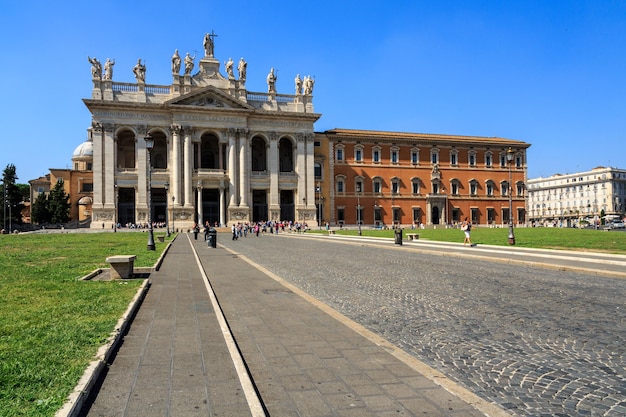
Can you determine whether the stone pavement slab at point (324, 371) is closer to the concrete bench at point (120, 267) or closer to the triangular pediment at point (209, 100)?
the concrete bench at point (120, 267)

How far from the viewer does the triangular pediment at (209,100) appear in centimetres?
5941

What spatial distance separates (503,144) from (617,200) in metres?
60.4

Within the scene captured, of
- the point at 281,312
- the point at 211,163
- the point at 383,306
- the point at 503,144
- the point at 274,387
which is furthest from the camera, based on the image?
the point at 503,144

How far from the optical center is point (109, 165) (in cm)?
5819

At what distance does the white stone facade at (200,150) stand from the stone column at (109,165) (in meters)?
0.11

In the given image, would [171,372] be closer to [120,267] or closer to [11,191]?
[120,267]

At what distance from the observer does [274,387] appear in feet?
15.0

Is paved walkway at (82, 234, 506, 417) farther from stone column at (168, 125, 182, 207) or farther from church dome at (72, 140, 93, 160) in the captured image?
church dome at (72, 140, 93, 160)

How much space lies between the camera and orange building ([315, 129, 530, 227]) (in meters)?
67.9

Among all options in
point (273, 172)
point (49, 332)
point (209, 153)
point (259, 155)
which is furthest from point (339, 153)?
point (49, 332)

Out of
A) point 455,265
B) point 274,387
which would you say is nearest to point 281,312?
point 274,387

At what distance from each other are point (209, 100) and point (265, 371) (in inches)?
2331

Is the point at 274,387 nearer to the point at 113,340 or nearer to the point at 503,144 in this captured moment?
the point at 113,340

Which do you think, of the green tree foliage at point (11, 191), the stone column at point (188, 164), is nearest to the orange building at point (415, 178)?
the stone column at point (188, 164)
